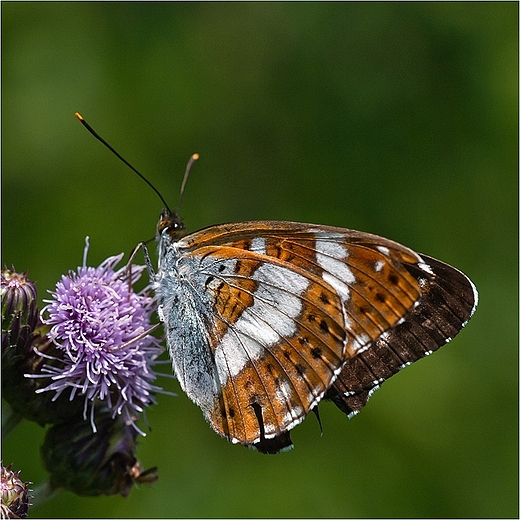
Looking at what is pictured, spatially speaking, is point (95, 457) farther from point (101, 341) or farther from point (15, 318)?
point (15, 318)

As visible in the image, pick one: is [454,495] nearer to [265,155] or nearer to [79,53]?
[265,155]

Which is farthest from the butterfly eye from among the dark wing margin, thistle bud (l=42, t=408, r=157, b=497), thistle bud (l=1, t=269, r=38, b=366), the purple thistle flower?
the dark wing margin

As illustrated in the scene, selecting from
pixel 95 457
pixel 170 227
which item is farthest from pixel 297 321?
pixel 95 457

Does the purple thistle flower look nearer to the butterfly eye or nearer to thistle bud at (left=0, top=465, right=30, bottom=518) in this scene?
the butterfly eye

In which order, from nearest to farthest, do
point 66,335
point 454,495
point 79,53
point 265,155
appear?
point 66,335 → point 454,495 → point 79,53 → point 265,155

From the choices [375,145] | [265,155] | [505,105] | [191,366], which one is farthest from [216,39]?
[191,366]
